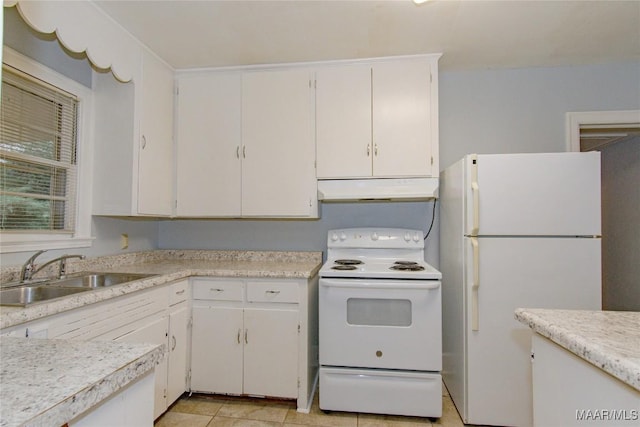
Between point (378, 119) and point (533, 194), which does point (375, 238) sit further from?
point (533, 194)

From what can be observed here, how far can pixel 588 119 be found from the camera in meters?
2.42

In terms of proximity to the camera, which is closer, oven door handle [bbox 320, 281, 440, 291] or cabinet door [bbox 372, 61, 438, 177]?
oven door handle [bbox 320, 281, 440, 291]

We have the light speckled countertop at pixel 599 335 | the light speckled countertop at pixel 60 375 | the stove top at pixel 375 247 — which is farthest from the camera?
the stove top at pixel 375 247

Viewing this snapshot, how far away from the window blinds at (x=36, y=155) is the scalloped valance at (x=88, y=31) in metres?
0.35

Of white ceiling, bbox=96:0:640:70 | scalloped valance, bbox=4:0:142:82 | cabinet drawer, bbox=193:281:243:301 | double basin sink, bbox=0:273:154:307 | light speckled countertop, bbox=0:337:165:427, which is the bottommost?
cabinet drawer, bbox=193:281:243:301

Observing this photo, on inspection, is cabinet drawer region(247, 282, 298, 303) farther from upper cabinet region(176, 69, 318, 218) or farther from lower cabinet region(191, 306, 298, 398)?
upper cabinet region(176, 69, 318, 218)

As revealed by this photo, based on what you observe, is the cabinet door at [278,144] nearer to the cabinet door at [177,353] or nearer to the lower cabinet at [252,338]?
the lower cabinet at [252,338]

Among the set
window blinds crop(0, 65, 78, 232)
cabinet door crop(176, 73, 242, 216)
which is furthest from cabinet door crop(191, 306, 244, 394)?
window blinds crop(0, 65, 78, 232)

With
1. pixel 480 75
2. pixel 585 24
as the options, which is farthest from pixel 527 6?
pixel 480 75

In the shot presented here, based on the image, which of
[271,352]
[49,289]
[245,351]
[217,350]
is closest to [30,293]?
[49,289]

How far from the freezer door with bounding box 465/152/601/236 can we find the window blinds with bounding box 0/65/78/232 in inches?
95.7

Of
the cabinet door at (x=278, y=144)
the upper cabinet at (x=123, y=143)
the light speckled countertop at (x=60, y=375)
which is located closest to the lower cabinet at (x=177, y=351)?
the upper cabinet at (x=123, y=143)

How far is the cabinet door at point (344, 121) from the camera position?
2291 mm

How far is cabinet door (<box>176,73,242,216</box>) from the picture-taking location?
2398 mm
